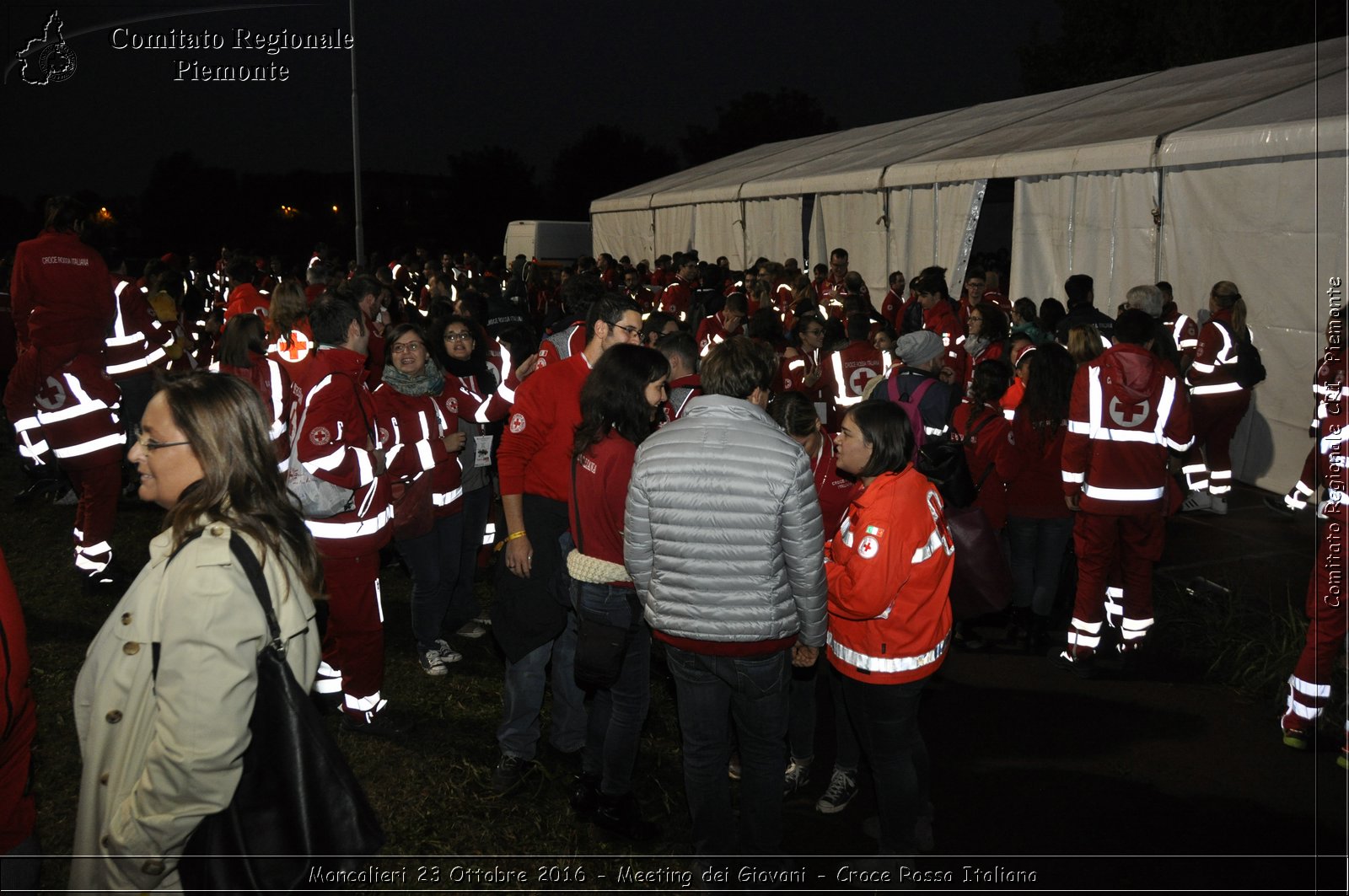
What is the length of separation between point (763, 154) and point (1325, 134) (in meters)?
19.4

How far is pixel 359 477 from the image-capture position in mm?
4500

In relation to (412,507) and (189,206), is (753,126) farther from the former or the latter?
(412,507)

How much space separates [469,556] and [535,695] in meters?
2.10

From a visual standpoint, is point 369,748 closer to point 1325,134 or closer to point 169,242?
point 1325,134

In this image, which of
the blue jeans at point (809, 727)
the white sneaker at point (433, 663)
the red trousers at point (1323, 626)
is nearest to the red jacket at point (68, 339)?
the white sneaker at point (433, 663)

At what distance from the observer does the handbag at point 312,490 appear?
4.39 meters

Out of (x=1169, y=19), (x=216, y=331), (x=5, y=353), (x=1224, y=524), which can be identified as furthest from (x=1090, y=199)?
(x=1169, y=19)

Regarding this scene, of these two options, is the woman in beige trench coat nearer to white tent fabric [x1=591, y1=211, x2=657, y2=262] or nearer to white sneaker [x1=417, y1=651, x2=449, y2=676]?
white sneaker [x1=417, y1=651, x2=449, y2=676]

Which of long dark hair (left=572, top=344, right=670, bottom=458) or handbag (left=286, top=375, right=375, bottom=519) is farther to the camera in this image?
handbag (left=286, top=375, right=375, bottom=519)

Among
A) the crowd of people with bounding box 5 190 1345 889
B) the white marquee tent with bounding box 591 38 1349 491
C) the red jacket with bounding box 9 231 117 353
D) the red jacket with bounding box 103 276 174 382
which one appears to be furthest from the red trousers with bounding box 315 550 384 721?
the white marquee tent with bounding box 591 38 1349 491

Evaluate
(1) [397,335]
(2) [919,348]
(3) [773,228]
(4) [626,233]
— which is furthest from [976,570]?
(4) [626,233]

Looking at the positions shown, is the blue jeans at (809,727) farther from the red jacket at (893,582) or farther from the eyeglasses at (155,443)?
the eyeglasses at (155,443)

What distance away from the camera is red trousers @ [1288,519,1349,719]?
14.8ft

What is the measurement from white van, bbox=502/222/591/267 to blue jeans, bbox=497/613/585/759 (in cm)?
2473
